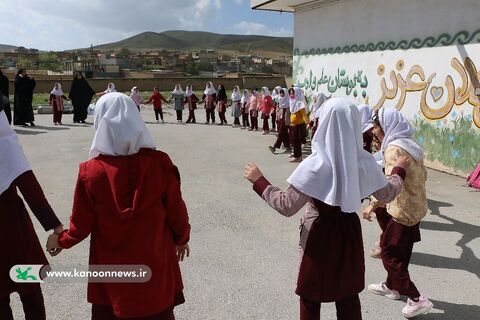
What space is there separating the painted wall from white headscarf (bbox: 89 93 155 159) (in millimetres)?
7125

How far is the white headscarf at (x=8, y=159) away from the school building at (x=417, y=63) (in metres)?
7.43

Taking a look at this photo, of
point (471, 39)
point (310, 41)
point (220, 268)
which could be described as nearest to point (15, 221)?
point (220, 268)

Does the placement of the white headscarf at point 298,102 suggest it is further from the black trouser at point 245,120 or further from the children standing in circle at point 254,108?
the black trouser at point 245,120

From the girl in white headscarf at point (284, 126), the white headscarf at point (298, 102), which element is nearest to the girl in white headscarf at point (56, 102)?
the girl in white headscarf at point (284, 126)

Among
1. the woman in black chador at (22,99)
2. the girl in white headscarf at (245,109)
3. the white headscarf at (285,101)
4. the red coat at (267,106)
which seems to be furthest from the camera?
the girl in white headscarf at (245,109)

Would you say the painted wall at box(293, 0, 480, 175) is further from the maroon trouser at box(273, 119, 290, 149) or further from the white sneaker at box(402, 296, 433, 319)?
the white sneaker at box(402, 296, 433, 319)

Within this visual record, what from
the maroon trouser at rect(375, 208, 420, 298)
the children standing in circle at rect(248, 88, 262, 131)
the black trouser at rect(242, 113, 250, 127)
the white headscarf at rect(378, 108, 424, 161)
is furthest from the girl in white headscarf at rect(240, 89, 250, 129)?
the maroon trouser at rect(375, 208, 420, 298)

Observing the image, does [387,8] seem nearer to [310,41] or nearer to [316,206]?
[310,41]

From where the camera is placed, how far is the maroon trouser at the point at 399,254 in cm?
318

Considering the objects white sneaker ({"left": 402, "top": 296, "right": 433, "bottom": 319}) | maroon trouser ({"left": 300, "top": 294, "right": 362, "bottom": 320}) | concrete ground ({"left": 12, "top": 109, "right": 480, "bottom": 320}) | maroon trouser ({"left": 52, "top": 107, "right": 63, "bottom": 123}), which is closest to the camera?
maroon trouser ({"left": 300, "top": 294, "right": 362, "bottom": 320})

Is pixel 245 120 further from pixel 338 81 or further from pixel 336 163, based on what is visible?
pixel 336 163

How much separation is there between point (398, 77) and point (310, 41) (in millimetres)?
3851

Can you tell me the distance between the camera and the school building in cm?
757

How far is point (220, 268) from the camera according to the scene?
3973mm
